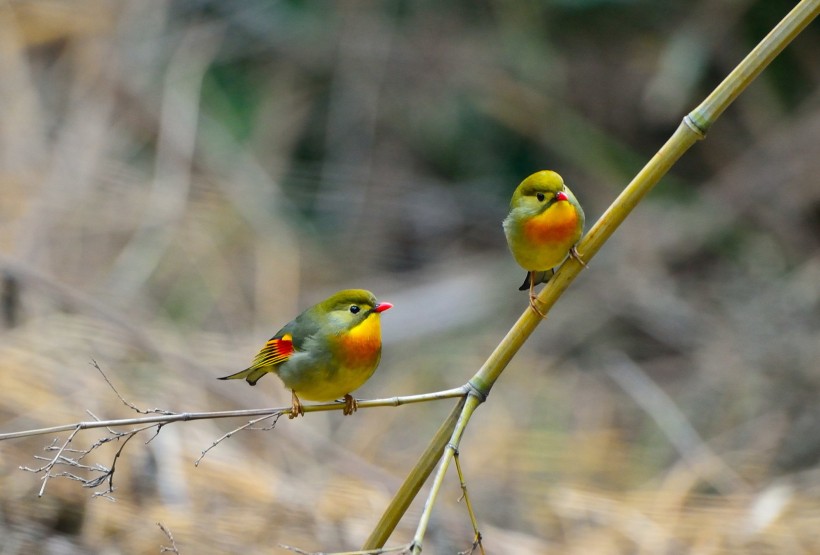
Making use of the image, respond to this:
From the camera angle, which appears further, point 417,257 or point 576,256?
point 417,257

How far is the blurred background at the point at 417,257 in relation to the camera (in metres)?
4.76

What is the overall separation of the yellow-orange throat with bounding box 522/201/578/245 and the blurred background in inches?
78.1

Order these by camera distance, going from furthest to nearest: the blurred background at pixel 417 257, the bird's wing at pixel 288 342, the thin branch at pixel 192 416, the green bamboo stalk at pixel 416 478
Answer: the blurred background at pixel 417 257, the bird's wing at pixel 288 342, the green bamboo stalk at pixel 416 478, the thin branch at pixel 192 416

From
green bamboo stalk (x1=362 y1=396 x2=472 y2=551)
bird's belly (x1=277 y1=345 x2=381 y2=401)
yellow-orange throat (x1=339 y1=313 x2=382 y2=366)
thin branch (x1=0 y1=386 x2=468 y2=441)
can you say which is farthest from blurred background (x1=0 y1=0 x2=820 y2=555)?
thin branch (x1=0 y1=386 x2=468 y2=441)

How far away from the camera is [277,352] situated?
2.97m

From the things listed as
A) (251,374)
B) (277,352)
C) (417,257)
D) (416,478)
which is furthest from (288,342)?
(417,257)

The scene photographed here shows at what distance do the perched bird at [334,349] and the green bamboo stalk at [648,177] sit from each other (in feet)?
1.65

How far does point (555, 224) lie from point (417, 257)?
536 cm

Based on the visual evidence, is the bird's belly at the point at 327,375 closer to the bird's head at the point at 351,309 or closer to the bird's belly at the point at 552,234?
the bird's head at the point at 351,309

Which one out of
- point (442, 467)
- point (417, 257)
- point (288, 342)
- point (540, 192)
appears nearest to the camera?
point (442, 467)

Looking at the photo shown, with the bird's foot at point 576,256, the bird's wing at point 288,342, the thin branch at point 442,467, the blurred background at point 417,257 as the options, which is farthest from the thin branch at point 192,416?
the blurred background at point 417,257

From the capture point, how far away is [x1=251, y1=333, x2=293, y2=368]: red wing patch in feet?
9.64

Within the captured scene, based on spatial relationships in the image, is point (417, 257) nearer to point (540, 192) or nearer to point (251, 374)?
point (251, 374)

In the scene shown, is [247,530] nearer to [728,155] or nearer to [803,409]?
[803,409]
